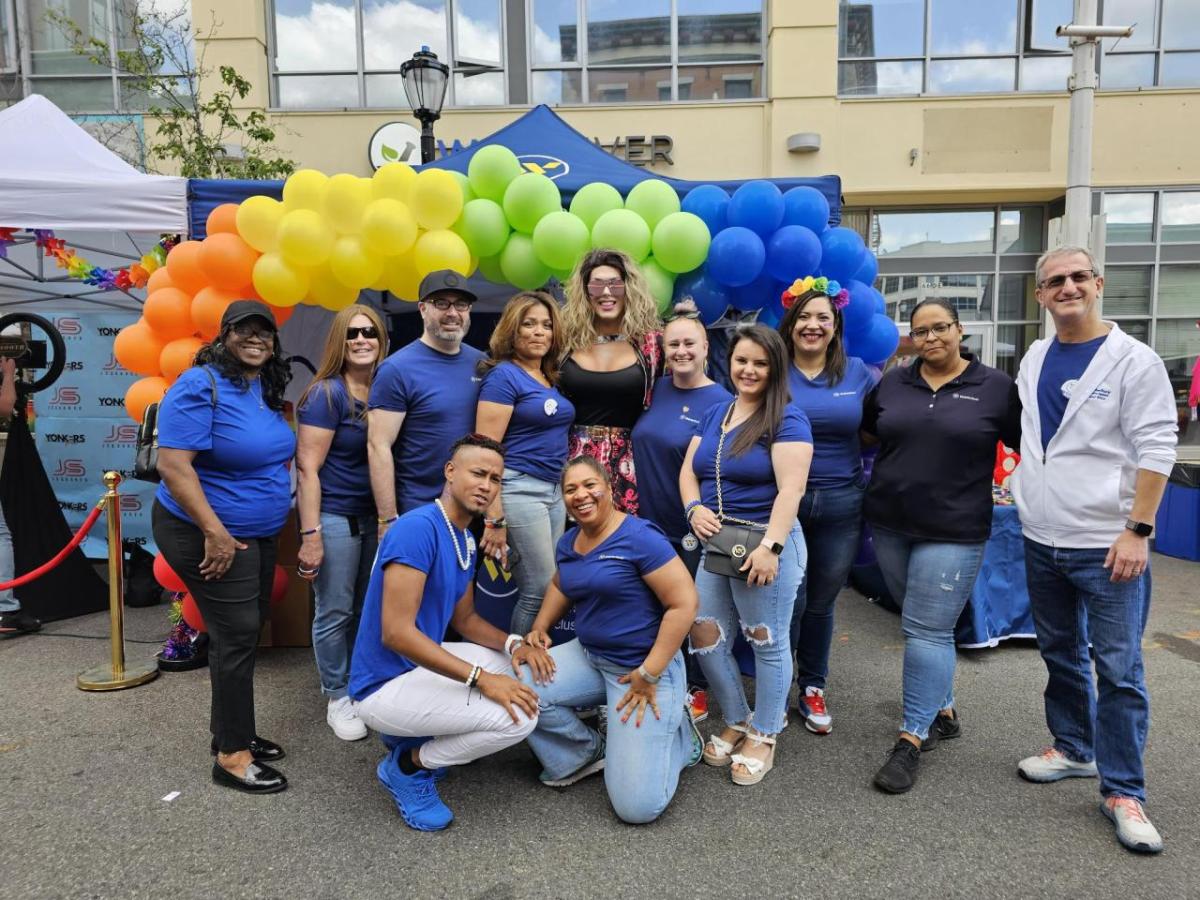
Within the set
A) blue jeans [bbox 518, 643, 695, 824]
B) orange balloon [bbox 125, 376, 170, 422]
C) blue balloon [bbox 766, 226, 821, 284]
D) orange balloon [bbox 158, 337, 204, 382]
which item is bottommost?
blue jeans [bbox 518, 643, 695, 824]

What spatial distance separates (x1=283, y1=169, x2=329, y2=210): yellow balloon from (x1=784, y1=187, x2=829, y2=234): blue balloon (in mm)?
2403

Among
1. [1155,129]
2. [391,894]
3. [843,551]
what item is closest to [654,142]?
[1155,129]

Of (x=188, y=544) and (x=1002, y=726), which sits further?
(x=1002, y=726)

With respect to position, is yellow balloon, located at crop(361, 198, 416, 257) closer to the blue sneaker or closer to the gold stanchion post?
the gold stanchion post

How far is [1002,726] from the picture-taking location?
3.27 meters

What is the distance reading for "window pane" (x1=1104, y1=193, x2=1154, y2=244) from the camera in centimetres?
991

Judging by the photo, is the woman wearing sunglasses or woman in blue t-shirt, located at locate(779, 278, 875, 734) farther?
the woman wearing sunglasses

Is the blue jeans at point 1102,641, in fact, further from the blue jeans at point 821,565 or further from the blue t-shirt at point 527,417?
the blue t-shirt at point 527,417

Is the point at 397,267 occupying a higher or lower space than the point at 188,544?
higher

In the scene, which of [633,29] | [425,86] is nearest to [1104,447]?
[425,86]

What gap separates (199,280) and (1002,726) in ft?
14.2

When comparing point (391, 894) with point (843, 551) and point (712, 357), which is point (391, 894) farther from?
point (712, 357)

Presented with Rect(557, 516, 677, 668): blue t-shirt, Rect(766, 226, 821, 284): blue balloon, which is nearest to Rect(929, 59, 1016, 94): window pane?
Rect(766, 226, 821, 284): blue balloon

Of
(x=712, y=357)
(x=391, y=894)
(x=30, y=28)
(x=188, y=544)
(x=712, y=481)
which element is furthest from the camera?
(x=30, y=28)
